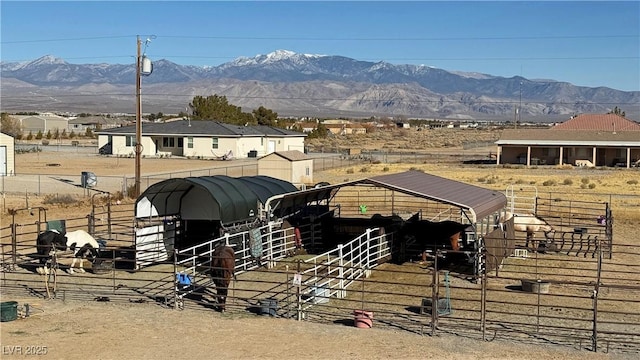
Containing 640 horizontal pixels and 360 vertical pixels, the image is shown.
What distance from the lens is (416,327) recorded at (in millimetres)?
13555

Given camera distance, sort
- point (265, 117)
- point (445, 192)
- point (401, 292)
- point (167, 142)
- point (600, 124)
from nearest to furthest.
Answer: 1. point (401, 292)
2. point (445, 192)
3. point (167, 142)
4. point (600, 124)
5. point (265, 117)

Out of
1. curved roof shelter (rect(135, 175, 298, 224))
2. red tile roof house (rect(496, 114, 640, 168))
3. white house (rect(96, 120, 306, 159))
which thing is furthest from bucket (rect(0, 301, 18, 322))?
red tile roof house (rect(496, 114, 640, 168))

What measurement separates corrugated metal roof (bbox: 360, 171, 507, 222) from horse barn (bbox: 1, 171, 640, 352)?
80 millimetres

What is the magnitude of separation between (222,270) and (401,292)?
3.94 meters

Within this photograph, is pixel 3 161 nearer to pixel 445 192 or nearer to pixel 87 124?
pixel 445 192

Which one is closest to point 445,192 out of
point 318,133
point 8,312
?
point 8,312

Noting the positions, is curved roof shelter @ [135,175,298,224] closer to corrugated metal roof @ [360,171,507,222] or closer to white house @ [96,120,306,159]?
corrugated metal roof @ [360,171,507,222]

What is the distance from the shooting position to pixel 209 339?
488 inches

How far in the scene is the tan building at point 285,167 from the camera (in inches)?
1522

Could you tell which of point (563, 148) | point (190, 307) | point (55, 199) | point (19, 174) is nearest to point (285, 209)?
point (190, 307)

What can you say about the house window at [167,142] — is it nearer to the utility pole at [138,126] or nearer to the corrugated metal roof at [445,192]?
the utility pole at [138,126]

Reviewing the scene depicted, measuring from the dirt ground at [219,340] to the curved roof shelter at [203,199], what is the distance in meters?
5.40

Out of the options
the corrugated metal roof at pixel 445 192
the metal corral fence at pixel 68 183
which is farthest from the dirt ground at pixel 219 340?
the metal corral fence at pixel 68 183

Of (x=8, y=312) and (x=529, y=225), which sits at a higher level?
(x=529, y=225)
